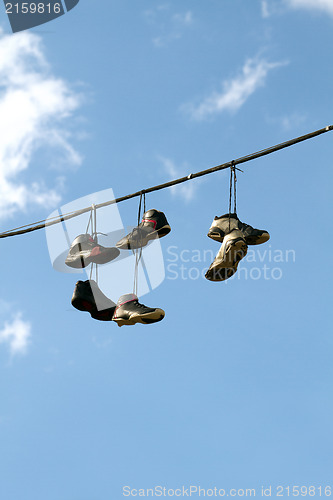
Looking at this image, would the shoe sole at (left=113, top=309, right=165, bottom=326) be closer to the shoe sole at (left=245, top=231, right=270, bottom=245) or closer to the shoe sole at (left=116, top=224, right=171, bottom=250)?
the shoe sole at (left=116, top=224, right=171, bottom=250)

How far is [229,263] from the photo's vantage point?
31.9ft

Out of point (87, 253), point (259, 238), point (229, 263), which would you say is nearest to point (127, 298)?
point (87, 253)

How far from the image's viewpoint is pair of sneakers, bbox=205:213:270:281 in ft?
32.0

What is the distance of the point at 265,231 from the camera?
1016 cm

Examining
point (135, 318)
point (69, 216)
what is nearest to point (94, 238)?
point (69, 216)

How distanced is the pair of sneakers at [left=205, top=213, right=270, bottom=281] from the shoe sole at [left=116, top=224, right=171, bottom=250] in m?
0.57

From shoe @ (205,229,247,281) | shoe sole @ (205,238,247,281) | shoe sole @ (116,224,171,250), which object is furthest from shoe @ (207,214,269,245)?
shoe sole @ (116,224,171,250)

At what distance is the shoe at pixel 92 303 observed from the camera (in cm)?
1060

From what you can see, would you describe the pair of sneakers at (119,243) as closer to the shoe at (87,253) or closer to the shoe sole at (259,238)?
the shoe at (87,253)

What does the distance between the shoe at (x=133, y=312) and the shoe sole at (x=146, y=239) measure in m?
0.52

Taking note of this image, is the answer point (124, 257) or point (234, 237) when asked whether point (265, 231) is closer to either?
point (234, 237)

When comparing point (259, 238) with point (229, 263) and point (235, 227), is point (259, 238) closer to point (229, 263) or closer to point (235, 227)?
point (235, 227)

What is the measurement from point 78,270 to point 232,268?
2.07 m

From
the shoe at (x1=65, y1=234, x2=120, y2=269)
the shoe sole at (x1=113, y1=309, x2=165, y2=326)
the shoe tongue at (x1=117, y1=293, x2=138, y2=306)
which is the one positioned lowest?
the shoe sole at (x1=113, y1=309, x2=165, y2=326)
